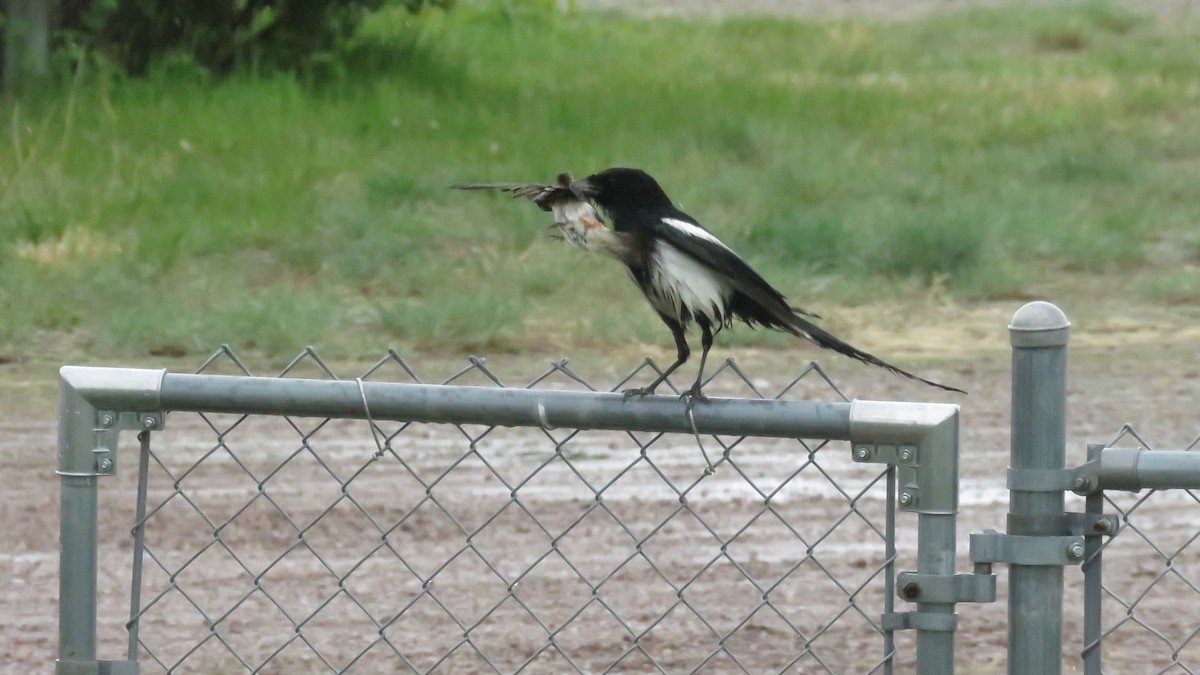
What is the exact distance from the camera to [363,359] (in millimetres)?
7379

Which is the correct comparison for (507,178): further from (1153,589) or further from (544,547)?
(1153,589)

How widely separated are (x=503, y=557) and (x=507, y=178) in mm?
5969

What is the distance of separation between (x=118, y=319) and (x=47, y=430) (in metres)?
1.42

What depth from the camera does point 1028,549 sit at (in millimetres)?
2141

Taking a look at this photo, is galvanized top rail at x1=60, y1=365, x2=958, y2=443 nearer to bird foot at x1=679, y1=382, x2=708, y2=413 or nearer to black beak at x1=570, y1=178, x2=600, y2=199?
bird foot at x1=679, y1=382, x2=708, y2=413

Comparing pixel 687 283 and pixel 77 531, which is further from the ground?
pixel 687 283

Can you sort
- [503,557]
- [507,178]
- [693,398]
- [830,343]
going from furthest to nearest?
[507,178] → [503,557] → [830,343] → [693,398]

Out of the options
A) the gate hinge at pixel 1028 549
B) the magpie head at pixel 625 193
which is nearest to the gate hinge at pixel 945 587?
the gate hinge at pixel 1028 549

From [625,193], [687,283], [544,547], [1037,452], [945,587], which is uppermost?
[625,193]

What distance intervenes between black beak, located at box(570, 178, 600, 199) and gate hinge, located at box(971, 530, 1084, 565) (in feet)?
2.19

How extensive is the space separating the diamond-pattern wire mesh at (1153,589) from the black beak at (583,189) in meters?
1.52

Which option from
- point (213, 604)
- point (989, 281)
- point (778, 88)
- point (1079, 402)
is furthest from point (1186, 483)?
point (778, 88)

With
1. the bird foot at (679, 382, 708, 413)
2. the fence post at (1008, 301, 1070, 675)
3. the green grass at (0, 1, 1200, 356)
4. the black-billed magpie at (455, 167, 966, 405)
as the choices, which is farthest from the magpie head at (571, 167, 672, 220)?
the green grass at (0, 1, 1200, 356)

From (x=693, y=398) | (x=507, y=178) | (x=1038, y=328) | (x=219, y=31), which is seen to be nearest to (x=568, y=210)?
(x=693, y=398)
